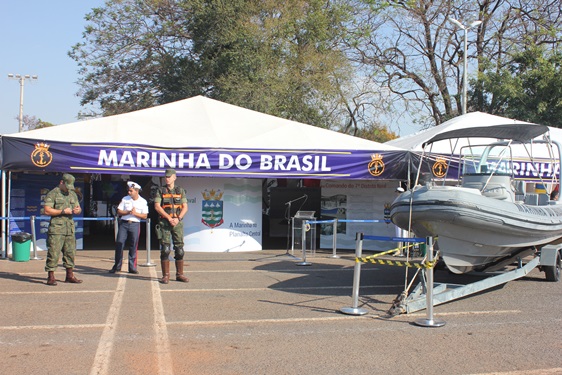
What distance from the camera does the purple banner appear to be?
41.1ft

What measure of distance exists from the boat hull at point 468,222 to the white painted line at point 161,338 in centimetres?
391

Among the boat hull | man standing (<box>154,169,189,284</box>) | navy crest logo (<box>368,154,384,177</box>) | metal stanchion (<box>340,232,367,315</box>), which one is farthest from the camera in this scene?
navy crest logo (<box>368,154,384,177</box>)

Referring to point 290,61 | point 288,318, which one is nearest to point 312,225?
point 288,318

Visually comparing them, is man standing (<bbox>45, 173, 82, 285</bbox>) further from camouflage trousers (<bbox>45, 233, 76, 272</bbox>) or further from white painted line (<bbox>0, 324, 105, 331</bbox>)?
white painted line (<bbox>0, 324, 105, 331</bbox>)

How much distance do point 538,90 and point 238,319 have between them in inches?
885

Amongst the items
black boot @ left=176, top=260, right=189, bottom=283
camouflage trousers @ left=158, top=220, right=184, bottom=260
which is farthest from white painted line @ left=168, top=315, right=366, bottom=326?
black boot @ left=176, top=260, right=189, bottom=283

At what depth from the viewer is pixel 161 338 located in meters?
6.12

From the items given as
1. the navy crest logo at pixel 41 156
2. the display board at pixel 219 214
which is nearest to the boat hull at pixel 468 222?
the display board at pixel 219 214

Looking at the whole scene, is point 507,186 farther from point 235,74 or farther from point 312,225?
point 235,74

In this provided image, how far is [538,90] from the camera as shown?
2489cm

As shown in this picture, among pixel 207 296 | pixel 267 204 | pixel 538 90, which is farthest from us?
pixel 538 90

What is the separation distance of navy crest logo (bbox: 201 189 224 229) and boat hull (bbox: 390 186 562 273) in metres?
6.49

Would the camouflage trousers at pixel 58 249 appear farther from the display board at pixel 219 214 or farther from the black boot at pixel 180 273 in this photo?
the display board at pixel 219 214

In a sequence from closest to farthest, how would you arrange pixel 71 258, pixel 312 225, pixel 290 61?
1. pixel 71 258
2. pixel 312 225
3. pixel 290 61
